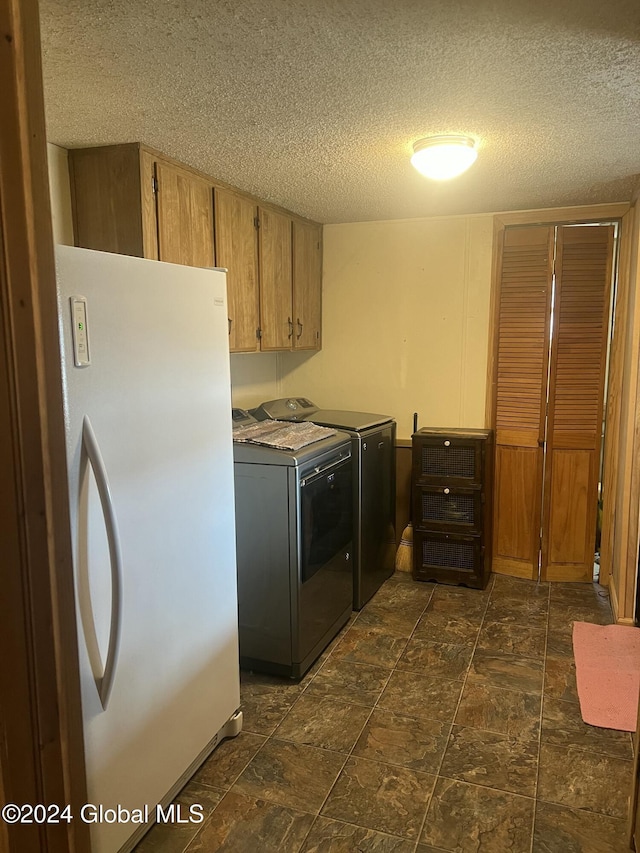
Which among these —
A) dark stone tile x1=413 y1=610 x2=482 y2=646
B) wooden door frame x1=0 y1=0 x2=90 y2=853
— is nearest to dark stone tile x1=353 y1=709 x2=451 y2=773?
dark stone tile x1=413 y1=610 x2=482 y2=646

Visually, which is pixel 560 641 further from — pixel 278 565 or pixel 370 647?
pixel 278 565

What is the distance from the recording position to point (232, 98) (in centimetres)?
197

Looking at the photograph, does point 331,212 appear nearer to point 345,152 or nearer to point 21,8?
point 345,152

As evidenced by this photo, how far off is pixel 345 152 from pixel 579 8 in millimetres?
1229

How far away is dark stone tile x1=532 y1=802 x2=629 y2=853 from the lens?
5.92 feet

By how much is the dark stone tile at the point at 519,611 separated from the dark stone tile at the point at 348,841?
166 centimetres

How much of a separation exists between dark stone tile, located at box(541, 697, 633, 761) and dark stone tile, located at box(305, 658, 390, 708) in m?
0.70

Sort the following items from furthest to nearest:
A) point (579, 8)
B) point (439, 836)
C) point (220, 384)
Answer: point (220, 384) < point (439, 836) < point (579, 8)

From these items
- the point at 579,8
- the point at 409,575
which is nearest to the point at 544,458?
the point at 409,575

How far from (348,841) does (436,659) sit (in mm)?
1182

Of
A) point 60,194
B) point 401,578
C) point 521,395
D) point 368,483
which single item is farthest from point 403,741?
point 60,194

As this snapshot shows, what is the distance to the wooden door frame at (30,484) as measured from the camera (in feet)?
3.64

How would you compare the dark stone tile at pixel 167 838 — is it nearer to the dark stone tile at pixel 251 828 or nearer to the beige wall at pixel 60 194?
the dark stone tile at pixel 251 828

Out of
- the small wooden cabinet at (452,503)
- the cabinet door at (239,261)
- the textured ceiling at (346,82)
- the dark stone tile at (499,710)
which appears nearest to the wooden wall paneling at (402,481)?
the small wooden cabinet at (452,503)
